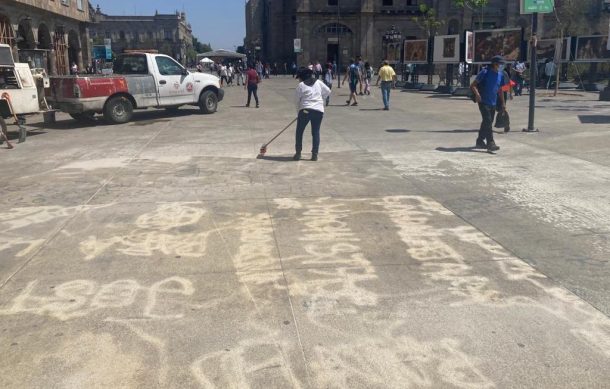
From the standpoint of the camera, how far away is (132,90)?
15.7 m

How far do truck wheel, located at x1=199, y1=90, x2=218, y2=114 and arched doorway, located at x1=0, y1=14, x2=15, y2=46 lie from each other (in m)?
13.1

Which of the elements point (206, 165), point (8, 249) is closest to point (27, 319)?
point (8, 249)

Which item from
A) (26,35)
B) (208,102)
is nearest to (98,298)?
(208,102)

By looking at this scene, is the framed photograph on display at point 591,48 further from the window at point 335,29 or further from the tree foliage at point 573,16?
the window at point 335,29

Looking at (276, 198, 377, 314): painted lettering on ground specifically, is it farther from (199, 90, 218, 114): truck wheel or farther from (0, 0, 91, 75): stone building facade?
(0, 0, 91, 75): stone building facade

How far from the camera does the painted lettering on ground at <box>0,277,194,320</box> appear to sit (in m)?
3.90

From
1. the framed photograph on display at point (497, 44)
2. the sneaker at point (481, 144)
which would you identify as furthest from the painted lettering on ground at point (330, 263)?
the framed photograph on display at point (497, 44)

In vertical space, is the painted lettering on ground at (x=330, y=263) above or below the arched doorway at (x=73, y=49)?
below

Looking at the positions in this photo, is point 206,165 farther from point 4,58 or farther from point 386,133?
point 4,58

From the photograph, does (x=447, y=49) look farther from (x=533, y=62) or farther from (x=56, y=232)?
(x=56, y=232)

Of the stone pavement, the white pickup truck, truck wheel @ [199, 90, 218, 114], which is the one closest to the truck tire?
the white pickup truck

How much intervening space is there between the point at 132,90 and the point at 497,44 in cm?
1759

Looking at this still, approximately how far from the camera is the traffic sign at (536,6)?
11.7 m

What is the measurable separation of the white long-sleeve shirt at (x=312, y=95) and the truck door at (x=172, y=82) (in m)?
8.54
